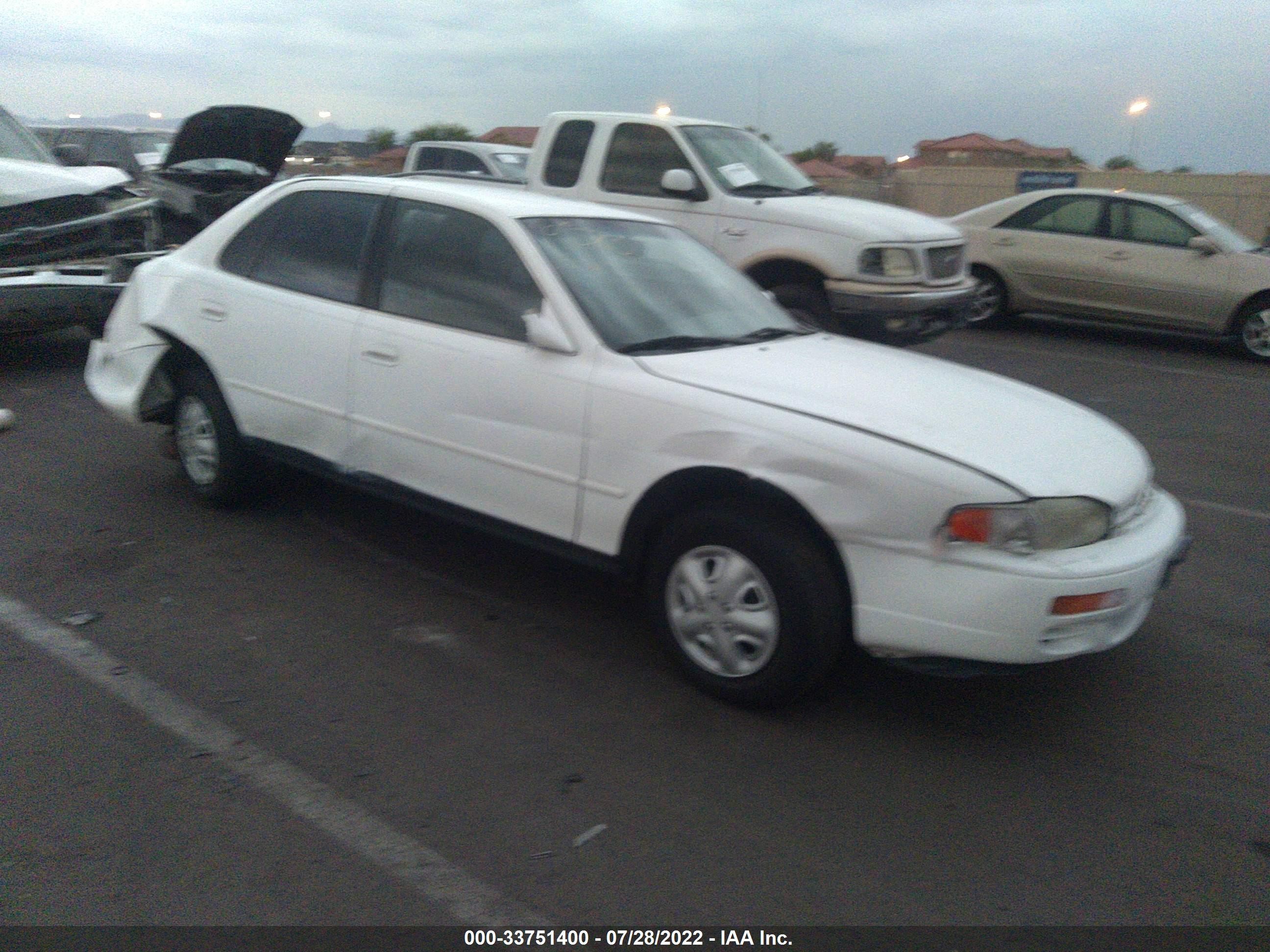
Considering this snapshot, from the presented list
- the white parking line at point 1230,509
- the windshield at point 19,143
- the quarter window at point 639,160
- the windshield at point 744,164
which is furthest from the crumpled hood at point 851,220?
the windshield at point 19,143

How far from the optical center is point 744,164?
9.46m

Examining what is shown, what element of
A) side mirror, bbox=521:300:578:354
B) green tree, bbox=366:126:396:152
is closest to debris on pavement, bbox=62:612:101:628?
side mirror, bbox=521:300:578:354

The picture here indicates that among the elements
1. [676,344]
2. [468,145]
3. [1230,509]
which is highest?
[468,145]

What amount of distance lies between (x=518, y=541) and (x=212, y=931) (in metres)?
1.92

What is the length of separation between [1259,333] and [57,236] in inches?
420

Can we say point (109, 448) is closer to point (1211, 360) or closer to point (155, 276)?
point (155, 276)

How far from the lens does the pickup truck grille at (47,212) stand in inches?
344

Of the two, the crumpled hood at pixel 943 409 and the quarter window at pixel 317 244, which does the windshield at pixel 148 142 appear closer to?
the quarter window at pixel 317 244

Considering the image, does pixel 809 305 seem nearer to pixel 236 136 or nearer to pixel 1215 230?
pixel 236 136

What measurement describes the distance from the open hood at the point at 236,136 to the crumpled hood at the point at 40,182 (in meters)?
0.64

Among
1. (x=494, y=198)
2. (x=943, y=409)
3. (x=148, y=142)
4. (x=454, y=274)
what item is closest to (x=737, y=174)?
(x=494, y=198)

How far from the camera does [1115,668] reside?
434 cm

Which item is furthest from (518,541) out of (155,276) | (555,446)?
(155,276)

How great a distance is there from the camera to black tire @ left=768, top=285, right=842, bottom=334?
8.75 meters
